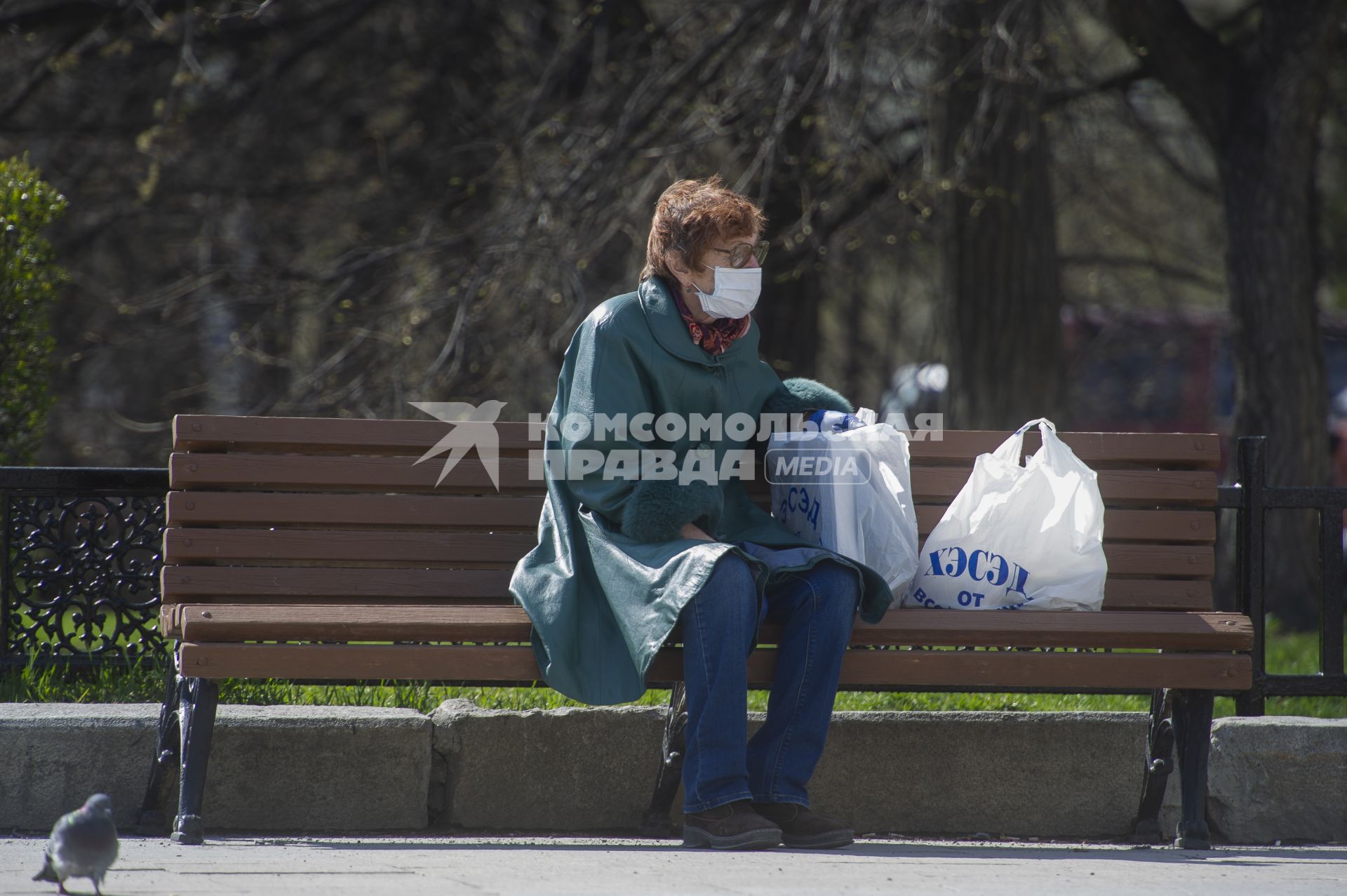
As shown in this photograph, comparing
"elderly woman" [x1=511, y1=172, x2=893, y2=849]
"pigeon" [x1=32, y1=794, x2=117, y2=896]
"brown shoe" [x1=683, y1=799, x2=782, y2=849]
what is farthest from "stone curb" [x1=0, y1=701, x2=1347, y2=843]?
"pigeon" [x1=32, y1=794, x2=117, y2=896]

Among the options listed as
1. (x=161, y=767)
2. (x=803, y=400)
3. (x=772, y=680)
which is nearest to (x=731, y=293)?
(x=803, y=400)

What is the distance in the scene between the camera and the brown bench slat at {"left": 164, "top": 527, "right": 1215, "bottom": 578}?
3.55 m

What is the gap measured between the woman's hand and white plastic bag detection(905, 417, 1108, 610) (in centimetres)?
57

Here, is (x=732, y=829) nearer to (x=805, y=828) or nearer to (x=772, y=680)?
(x=805, y=828)

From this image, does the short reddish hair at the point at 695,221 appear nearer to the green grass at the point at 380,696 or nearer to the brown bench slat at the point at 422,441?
the brown bench slat at the point at 422,441

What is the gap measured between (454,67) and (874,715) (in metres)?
6.31

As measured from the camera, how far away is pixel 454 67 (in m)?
8.97

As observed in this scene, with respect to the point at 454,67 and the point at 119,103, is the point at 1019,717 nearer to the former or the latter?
the point at 454,67

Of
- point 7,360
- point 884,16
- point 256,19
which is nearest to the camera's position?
point 7,360

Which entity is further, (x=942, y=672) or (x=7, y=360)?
(x=7, y=360)

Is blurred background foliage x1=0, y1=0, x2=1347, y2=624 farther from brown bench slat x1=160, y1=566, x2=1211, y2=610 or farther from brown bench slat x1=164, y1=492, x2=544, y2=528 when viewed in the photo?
brown bench slat x1=160, y1=566, x2=1211, y2=610

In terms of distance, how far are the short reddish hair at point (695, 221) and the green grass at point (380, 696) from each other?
1212 millimetres

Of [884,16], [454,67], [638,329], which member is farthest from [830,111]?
[454,67]

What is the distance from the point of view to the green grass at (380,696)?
3.82 meters
